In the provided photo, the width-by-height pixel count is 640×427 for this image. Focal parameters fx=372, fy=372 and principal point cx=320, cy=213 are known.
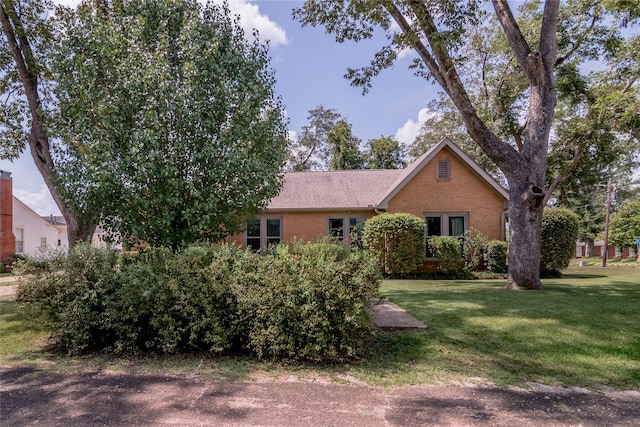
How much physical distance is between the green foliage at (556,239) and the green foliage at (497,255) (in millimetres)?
1396

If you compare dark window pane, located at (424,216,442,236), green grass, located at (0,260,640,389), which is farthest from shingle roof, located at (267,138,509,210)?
green grass, located at (0,260,640,389)

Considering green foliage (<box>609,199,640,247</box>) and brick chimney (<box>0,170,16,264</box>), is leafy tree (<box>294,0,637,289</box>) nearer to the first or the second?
green foliage (<box>609,199,640,247</box>)

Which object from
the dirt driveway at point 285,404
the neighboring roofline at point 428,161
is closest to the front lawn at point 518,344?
the dirt driveway at point 285,404

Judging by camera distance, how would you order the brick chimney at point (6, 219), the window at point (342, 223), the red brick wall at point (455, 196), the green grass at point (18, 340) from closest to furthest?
1. the green grass at point (18, 340)
2. the red brick wall at point (455, 196)
3. the window at point (342, 223)
4. the brick chimney at point (6, 219)

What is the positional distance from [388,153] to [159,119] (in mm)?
30067

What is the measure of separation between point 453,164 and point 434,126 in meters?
15.9

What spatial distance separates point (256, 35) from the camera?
7.52 meters

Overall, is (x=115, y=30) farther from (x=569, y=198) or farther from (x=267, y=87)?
(x=569, y=198)

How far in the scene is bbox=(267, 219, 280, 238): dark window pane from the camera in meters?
17.3

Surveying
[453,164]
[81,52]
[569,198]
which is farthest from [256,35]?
[569,198]

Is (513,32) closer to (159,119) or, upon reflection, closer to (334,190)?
(159,119)

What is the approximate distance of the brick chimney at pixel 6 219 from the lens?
20922mm

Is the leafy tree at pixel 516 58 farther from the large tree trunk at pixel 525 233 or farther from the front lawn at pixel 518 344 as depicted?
the front lawn at pixel 518 344

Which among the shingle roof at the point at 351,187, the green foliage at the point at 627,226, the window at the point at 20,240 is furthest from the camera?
the window at the point at 20,240
